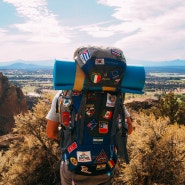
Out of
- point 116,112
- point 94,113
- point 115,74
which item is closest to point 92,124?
point 94,113

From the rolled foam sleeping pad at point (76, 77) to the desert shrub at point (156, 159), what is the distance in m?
19.2

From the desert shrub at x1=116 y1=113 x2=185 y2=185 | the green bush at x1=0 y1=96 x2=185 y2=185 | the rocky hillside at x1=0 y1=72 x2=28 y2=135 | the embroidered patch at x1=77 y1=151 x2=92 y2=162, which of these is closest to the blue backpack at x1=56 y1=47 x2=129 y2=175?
the embroidered patch at x1=77 y1=151 x2=92 y2=162

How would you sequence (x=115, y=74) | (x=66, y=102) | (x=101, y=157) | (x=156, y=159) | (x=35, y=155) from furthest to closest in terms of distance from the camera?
(x=35, y=155) → (x=156, y=159) → (x=101, y=157) → (x=66, y=102) → (x=115, y=74)

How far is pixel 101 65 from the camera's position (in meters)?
3.87

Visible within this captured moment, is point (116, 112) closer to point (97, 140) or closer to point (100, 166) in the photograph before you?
point (97, 140)

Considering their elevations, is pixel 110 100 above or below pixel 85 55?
below

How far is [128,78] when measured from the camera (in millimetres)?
4082

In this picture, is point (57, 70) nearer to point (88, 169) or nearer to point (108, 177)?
point (88, 169)

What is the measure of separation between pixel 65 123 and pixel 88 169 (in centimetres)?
70

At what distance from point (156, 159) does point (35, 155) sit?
9611mm

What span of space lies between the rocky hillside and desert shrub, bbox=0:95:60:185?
4683 cm

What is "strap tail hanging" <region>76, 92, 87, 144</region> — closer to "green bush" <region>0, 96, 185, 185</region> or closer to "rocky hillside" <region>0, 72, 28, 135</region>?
"green bush" <region>0, 96, 185, 185</region>

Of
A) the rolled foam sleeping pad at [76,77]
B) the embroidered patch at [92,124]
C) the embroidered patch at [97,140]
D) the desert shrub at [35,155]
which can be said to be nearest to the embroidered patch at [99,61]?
the rolled foam sleeping pad at [76,77]

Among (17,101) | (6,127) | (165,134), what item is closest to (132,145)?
(165,134)
